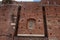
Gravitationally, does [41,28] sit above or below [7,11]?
below

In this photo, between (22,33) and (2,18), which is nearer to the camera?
(22,33)

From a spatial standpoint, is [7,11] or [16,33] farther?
[7,11]

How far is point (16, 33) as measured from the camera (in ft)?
15.4

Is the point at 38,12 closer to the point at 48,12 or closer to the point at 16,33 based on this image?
the point at 48,12

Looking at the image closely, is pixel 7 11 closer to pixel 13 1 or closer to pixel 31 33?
pixel 13 1

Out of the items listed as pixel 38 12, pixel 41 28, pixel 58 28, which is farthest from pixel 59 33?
pixel 38 12

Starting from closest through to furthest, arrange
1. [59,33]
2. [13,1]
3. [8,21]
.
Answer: [59,33] < [8,21] < [13,1]

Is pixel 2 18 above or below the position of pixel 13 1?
below

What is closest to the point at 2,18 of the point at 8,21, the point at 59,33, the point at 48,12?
the point at 8,21

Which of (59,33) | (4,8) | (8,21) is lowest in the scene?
(59,33)

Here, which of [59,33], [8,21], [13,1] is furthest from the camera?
[13,1]

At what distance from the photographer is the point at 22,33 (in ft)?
15.3

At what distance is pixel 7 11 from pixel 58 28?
161cm

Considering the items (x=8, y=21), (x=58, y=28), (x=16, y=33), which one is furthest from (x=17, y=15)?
(x=58, y=28)
